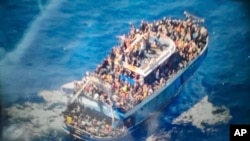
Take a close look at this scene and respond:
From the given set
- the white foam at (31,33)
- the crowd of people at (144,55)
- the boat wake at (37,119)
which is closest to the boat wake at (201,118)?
the crowd of people at (144,55)

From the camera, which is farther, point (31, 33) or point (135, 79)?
point (31, 33)

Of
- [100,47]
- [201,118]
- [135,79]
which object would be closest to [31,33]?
[100,47]

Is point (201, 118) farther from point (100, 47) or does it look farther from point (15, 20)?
point (15, 20)

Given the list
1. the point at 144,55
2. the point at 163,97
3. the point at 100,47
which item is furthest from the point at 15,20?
the point at 163,97

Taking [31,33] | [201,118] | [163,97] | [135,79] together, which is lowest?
[201,118]

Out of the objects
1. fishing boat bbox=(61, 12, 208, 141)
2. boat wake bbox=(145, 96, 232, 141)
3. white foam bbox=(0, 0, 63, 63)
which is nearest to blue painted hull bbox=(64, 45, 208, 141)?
fishing boat bbox=(61, 12, 208, 141)

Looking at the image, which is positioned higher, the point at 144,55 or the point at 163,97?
the point at 144,55

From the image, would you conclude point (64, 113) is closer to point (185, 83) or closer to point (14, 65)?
point (14, 65)

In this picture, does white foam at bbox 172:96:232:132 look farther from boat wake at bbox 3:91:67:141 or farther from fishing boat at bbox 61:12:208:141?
boat wake at bbox 3:91:67:141
